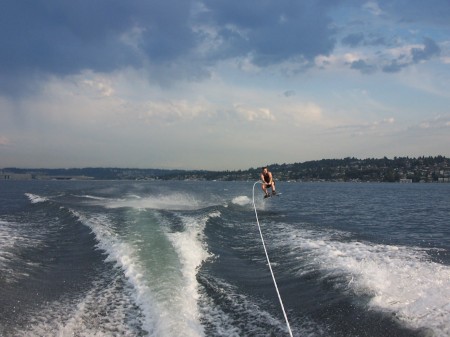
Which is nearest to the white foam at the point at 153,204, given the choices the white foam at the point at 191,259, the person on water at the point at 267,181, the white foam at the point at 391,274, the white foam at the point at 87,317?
the white foam at the point at 191,259

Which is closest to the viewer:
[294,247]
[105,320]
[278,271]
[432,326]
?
[432,326]

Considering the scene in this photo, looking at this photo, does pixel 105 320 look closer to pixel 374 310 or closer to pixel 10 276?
pixel 10 276

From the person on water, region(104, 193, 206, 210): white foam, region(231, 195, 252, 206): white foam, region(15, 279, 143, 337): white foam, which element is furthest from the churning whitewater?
region(231, 195, 252, 206): white foam

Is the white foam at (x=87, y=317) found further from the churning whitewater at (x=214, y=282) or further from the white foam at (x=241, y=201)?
the white foam at (x=241, y=201)

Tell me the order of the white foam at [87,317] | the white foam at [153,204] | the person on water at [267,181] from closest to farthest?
the white foam at [87,317] → the person on water at [267,181] → the white foam at [153,204]

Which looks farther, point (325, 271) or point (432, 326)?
point (325, 271)

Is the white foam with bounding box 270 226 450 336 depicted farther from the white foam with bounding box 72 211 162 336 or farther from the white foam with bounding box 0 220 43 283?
the white foam with bounding box 0 220 43 283

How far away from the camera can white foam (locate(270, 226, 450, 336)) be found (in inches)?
344

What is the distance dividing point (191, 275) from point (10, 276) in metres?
5.41

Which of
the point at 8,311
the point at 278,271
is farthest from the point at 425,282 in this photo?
the point at 8,311

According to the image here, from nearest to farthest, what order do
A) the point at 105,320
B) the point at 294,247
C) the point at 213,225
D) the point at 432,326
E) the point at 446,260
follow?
1. the point at 432,326
2. the point at 105,320
3. the point at 446,260
4. the point at 294,247
5. the point at 213,225

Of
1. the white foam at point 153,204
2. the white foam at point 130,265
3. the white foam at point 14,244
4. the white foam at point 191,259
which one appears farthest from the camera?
the white foam at point 153,204

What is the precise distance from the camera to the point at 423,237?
20484 millimetres

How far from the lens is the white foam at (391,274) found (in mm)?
8734
